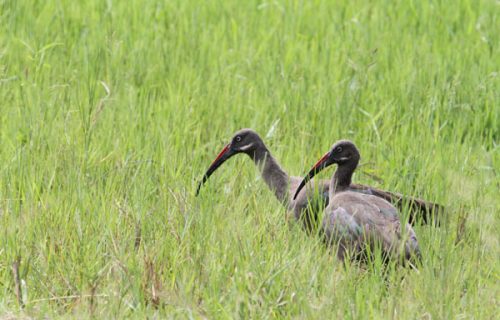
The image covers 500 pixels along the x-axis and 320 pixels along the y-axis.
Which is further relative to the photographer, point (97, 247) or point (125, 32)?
point (125, 32)

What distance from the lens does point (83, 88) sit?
820 centimetres

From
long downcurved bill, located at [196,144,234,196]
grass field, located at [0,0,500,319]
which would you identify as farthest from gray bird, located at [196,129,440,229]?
grass field, located at [0,0,500,319]

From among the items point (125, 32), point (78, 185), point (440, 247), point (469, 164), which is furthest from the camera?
point (125, 32)

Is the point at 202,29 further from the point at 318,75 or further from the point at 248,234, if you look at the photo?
the point at 248,234

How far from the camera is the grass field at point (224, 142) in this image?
17.0 feet

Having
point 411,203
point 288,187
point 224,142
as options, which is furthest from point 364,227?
point 224,142

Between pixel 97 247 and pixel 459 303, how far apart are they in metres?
1.71

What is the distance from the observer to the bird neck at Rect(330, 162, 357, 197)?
6.59 meters

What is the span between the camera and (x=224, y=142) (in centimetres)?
766

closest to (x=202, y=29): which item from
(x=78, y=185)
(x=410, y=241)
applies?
(x=78, y=185)

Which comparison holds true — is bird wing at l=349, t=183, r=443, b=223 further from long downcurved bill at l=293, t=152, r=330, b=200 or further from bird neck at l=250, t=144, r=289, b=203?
bird neck at l=250, t=144, r=289, b=203

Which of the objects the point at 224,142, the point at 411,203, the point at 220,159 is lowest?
the point at 224,142

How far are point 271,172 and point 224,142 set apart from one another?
0.75m

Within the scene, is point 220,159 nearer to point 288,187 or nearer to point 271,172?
point 271,172
